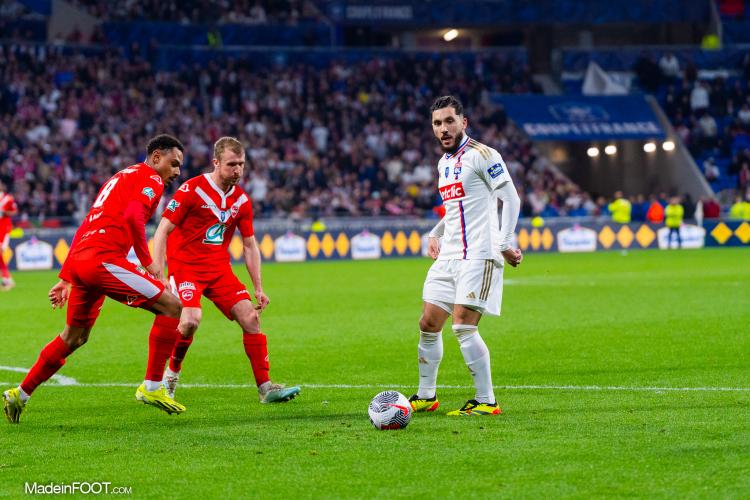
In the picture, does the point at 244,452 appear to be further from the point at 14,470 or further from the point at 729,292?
the point at 729,292

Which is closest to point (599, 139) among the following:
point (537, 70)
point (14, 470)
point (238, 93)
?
point (537, 70)

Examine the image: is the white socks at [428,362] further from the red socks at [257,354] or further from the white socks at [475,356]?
the red socks at [257,354]

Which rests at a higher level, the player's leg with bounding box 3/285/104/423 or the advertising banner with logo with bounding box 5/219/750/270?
the player's leg with bounding box 3/285/104/423

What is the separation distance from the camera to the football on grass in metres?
Answer: 7.86

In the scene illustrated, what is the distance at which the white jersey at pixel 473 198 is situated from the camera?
865cm

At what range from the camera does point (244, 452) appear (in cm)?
716

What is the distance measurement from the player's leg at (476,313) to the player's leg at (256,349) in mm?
1525

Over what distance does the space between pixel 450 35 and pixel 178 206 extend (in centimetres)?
4227

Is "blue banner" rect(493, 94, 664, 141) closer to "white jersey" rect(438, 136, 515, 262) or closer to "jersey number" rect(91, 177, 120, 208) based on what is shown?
"white jersey" rect(438, 136, 515, 262)

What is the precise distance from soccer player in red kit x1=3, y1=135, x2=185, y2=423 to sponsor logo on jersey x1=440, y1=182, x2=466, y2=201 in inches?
75.7

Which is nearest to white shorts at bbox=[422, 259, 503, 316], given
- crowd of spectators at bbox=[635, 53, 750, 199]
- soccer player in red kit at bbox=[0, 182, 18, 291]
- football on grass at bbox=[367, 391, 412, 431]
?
football on grass at bbox=[367, 391, 412, 431]

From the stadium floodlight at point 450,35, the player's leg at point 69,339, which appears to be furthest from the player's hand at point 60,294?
the stadium floodlight at point 450,35

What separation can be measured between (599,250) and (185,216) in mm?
28492

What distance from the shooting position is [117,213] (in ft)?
28.2
